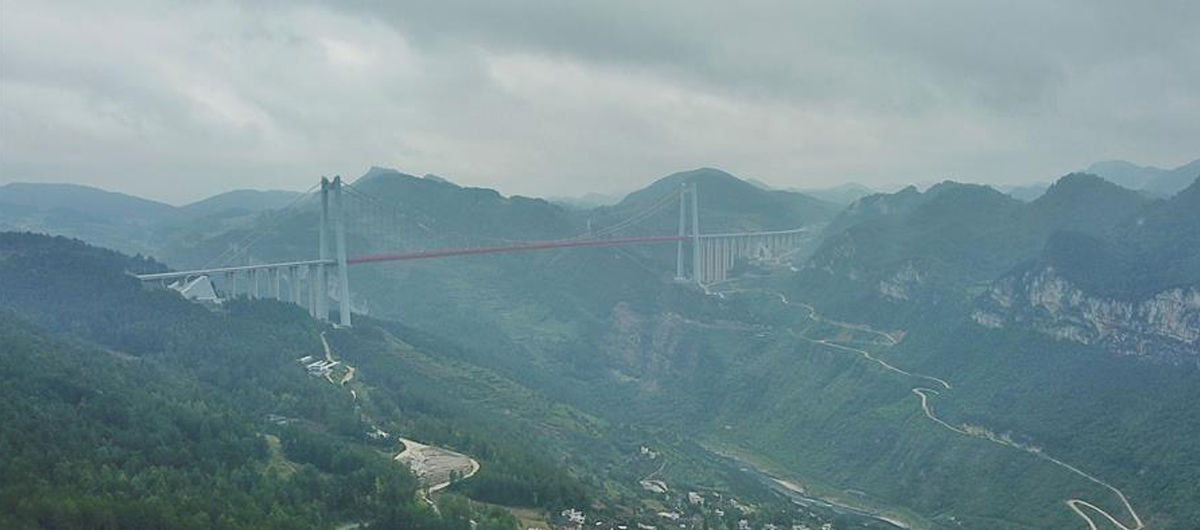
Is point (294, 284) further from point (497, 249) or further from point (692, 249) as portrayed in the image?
point (692, 249)

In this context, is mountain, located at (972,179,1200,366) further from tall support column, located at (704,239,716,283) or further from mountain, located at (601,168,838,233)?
mountain, located at (601,168,838,233)

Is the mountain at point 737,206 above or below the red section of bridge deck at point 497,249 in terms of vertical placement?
above

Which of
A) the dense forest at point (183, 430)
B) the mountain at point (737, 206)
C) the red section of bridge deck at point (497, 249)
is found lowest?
the dense forest at point (183, 430)

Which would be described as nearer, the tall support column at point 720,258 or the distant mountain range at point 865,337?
the distant mountain range at point 865,337

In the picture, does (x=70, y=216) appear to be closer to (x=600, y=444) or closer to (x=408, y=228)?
(x=408, y=228)

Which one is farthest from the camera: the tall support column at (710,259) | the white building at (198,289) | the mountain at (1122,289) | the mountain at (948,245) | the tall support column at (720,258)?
the tall support column at (720,258)

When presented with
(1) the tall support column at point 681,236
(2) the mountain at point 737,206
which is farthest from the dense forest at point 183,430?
(2) the mountain at point 737,206

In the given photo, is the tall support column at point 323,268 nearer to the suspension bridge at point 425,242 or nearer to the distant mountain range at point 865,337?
the suspension bridge at point 425,242

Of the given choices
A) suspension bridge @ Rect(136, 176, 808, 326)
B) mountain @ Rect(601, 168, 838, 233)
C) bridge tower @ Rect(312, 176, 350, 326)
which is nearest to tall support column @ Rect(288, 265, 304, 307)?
suspension bridge @ Rect(136, 176, 808, 326)

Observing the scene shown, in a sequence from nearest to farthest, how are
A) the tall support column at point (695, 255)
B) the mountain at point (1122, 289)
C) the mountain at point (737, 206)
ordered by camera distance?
the mountain at point (1122, 289), the tall support column at point (695, 255), the mountain at point (737, 206)
